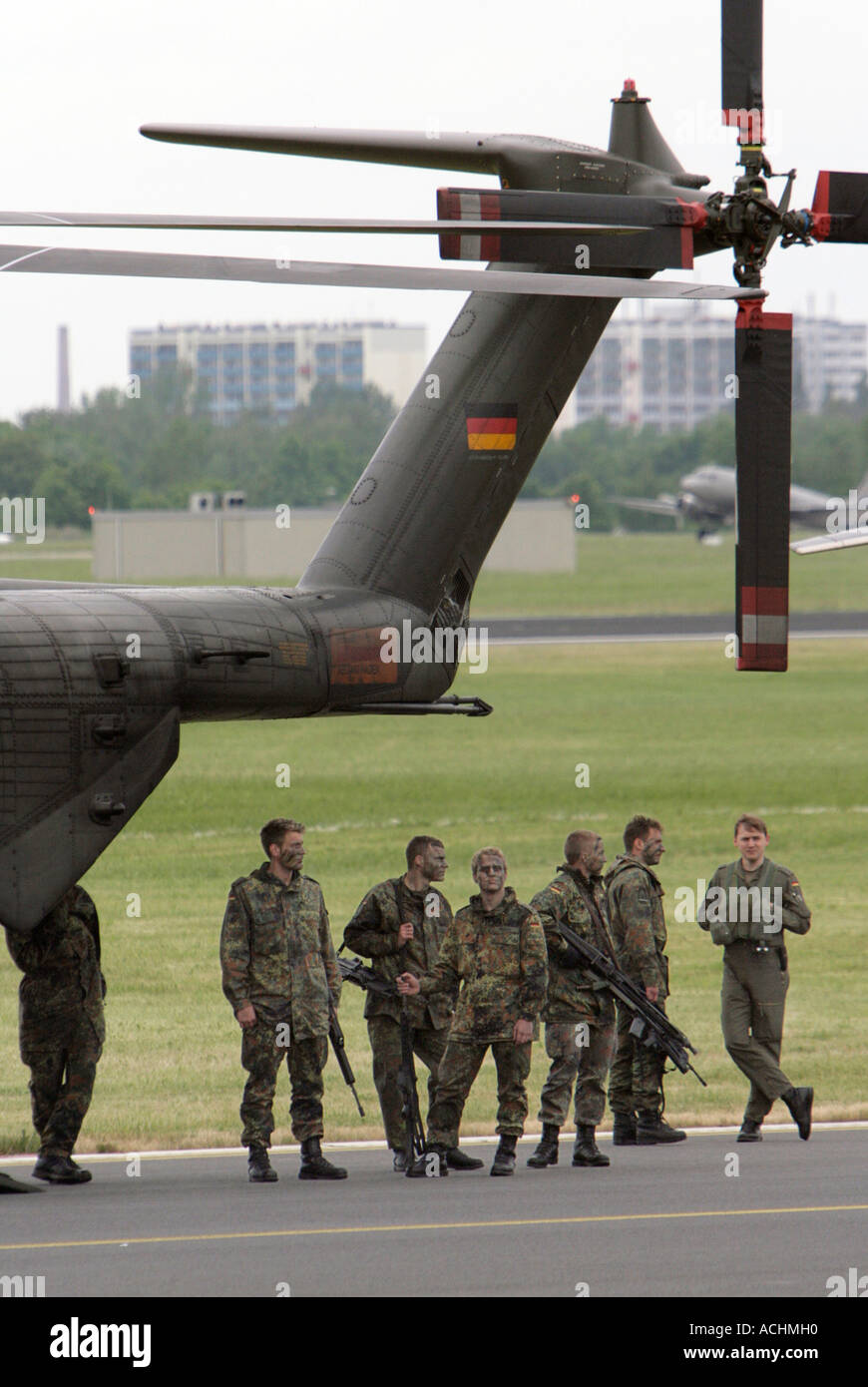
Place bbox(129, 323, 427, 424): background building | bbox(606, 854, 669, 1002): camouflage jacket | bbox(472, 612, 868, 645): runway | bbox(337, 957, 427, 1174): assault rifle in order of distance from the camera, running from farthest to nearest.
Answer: bbox(129, 323, 427, 424): background building < bbox(472, 612, 868, 645): runway < bbox(606, 854, 669, 1002): camouflage jacket < bbox(337, 957, 427, 1174): assault rifle

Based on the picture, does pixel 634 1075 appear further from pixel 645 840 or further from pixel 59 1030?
pixel 59 1030

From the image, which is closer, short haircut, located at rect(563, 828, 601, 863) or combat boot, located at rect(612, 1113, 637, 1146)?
short haircut, located at rect(563, 828, 601, 863)

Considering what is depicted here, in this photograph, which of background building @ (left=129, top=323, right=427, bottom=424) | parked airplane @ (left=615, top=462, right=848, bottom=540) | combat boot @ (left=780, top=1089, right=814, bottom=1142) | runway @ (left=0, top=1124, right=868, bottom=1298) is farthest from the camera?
background building @ (left=129, top=323, right=427, bottom=424)

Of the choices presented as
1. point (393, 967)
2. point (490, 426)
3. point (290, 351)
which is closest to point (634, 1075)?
point (393, 967)

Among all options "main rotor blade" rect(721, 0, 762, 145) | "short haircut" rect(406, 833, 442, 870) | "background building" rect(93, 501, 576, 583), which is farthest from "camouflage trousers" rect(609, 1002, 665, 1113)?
"background building" rect(93, 501, 576, 583)

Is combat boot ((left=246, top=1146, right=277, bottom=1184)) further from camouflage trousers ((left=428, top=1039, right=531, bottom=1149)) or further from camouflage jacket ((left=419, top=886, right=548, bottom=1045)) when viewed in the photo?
camouflage jacket ((left=419, top=886, right=548, bottom=1045))

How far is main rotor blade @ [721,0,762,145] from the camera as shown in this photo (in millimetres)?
9562

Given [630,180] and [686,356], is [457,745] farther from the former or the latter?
[686,356]

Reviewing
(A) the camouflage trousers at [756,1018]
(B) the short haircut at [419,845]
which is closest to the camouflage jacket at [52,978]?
(B) the short haircut at [419,845]

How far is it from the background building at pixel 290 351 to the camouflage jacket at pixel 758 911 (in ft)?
351

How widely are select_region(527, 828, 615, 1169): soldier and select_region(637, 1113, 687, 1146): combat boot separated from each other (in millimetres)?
610

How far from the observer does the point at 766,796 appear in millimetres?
29203

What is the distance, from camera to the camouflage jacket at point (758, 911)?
38.1 feet

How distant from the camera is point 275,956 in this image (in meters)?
10.6
